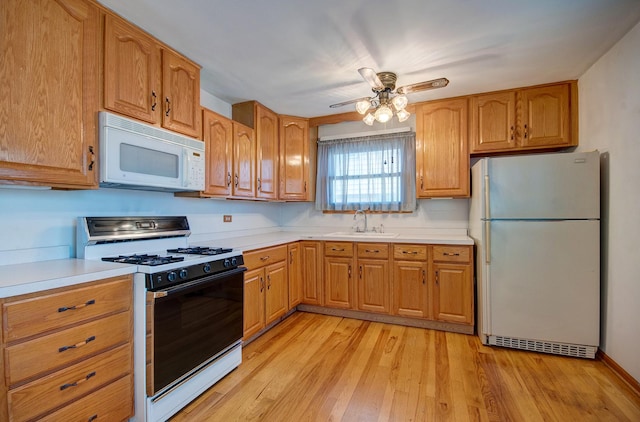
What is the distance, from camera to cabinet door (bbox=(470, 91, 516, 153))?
282 cm

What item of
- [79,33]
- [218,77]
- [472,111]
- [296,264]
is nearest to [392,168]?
[472,111]

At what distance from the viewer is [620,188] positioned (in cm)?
207

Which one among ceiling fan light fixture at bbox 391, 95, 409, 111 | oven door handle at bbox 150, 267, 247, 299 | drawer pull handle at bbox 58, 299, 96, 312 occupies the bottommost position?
oven door handle at bbox 150, 267, 247, 299

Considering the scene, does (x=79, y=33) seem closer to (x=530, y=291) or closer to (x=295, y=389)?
(x=295, y=389)

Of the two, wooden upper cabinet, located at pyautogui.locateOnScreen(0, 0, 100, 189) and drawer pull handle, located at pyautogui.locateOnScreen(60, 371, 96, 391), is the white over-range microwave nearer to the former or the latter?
wooden upper cabinet, located at pyautogui.locateOnScreen(0, 0, 100, 189)

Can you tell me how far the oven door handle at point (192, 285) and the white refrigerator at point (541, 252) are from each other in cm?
213

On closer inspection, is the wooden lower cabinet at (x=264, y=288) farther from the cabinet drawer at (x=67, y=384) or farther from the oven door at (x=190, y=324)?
the cabinet drawer at (x=67, y=384)

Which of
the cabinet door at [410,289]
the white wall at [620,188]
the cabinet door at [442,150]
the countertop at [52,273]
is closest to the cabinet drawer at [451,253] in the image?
the cabinet door at [410,289]

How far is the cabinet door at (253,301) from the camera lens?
2459mm

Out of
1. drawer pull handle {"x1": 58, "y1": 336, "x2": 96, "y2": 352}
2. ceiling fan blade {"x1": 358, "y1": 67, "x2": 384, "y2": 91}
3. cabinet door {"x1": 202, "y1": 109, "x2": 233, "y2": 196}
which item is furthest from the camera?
cabinet door {"x1": 202, "y1": 109, "x2": 233, "y2": 196}

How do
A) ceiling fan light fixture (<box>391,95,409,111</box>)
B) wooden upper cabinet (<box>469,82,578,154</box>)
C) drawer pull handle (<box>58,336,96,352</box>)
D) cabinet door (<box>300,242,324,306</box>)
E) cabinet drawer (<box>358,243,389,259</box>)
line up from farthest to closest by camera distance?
cabinet door (<box>300,242,324,306</box>), cabinet drawer (<box>358,243,389,259</box>), wooden upper cabinet (<box>469,82,578,154</box>), ceiling fan light fixture (<box>391,95,409,111</box>), drawer pull handle (<box>58,336,96,352</box>)

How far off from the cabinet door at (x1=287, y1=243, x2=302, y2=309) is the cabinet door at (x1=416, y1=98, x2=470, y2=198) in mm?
1495

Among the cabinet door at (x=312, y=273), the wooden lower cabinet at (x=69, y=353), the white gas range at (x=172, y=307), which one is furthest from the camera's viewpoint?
the cabinet door at (x=312, y=273)

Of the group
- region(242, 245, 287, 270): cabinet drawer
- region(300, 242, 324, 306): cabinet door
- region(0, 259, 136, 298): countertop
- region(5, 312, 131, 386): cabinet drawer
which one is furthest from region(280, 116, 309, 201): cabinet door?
region(5, 312, 131, 386): cabinet drawer
